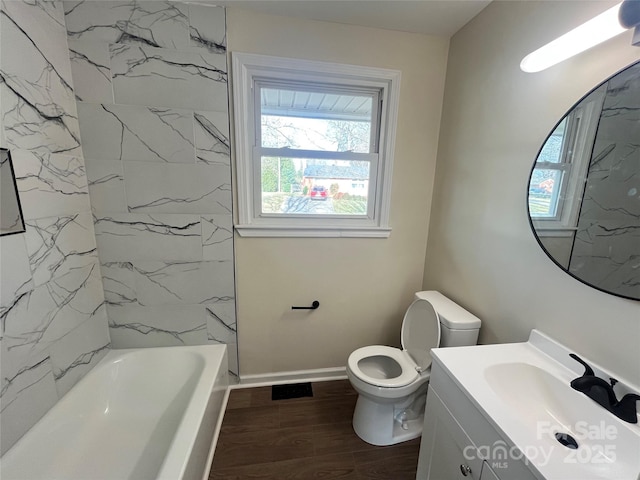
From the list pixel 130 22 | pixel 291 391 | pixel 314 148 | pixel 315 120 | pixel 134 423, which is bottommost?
pixel 291 391

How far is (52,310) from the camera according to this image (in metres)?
1.28

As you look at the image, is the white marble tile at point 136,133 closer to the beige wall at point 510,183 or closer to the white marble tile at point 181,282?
the white marble tile at point 181,282

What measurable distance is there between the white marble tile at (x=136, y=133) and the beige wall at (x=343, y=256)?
0.57 metres

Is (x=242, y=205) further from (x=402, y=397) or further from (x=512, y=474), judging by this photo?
(x=512, y=474)

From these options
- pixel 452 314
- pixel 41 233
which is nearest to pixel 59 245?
pixel 41 233

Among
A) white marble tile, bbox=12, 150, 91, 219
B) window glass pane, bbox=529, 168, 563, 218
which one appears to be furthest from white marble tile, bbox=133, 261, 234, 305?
window glass pane, bbox=529, 168, 563, 218

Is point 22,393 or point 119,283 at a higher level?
point 119,283

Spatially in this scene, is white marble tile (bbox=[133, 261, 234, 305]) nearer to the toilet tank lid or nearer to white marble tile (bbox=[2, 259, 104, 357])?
white marble tile (bbox=[2, 259, 104, 357])

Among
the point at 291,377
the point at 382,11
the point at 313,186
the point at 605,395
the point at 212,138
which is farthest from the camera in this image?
the point at 291,377

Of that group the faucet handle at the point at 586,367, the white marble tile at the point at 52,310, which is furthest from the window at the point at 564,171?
the white marble tile at the point at 52,310

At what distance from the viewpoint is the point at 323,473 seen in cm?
136

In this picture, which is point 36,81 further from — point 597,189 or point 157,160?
point 597,189

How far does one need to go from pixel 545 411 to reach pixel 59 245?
2.25 metres

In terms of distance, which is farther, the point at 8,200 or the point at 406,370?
the point at 406,370
